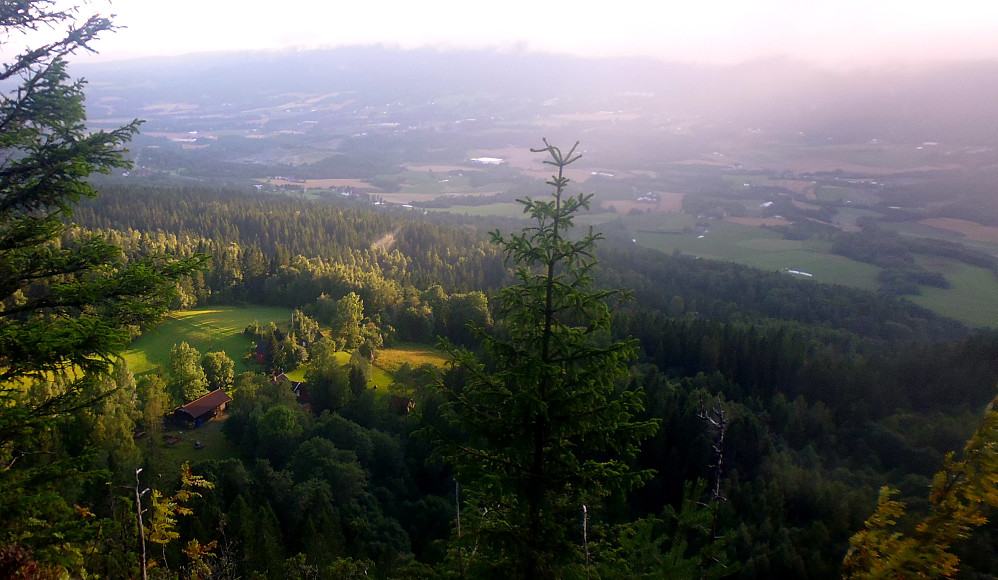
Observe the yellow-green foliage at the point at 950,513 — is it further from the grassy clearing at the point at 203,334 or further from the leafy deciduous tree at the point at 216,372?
the grassy clearing at the point at 203,334

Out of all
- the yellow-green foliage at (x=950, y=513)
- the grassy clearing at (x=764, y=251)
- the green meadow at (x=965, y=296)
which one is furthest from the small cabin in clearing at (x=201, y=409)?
the green meadow at (x=965, y=296)

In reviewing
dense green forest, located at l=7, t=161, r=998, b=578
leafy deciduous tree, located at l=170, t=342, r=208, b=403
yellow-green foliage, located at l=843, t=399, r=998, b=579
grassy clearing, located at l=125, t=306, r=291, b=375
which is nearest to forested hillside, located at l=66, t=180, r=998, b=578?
dense green forest, located at l=7, t=161, r=998, b=578

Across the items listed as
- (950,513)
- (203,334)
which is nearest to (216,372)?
(203,334)

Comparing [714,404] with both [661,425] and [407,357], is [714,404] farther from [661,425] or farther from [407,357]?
[407,357]

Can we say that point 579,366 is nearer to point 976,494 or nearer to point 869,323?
point 976,494

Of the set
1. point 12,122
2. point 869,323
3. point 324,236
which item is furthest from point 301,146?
point 12,122

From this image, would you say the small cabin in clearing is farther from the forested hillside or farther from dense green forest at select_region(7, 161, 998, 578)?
the forested hillside
